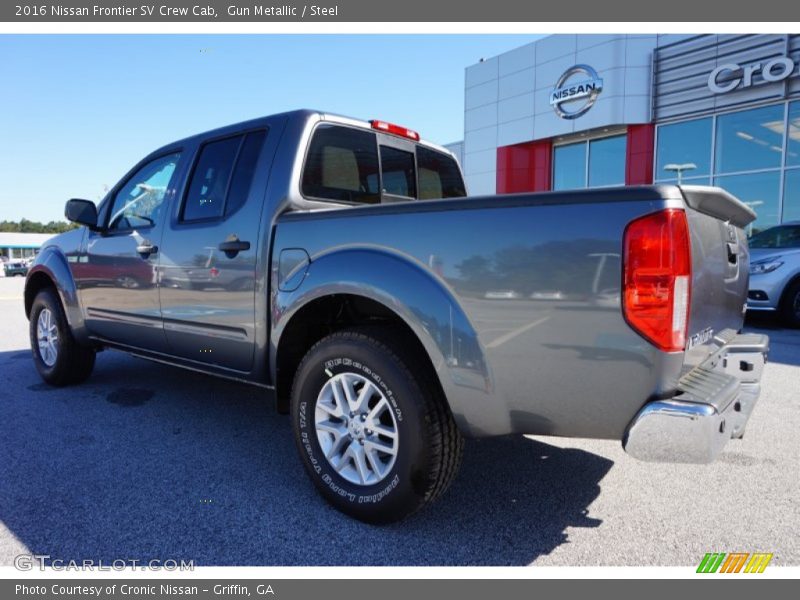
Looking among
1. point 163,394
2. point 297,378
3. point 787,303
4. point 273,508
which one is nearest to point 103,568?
point 273,508

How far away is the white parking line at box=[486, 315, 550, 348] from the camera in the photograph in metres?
1.94

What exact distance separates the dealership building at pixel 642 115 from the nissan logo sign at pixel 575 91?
3 cm

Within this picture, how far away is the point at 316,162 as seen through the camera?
311cm

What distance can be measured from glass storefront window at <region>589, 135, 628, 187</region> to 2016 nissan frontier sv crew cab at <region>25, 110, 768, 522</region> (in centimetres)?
1399

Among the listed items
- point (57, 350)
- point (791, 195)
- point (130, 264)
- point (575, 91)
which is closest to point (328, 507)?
point (130, 264)

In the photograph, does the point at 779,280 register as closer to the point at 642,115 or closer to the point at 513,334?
the point at 513,334

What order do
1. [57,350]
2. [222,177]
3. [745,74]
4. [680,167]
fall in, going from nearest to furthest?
[222,177] → [57,350] → [745,74] → [680,167]

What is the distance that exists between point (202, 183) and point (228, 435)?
165 cm

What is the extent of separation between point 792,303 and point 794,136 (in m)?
6.79

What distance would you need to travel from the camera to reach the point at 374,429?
2371 millimetres

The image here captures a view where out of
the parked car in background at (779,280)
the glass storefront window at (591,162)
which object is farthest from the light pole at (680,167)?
the parked car in background at (779,280)

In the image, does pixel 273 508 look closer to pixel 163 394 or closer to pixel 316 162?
pixel 316 162

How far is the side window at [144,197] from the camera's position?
3.69 meters

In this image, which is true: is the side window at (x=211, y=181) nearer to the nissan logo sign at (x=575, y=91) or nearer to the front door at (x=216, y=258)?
the front door at (x=216, y=258)
